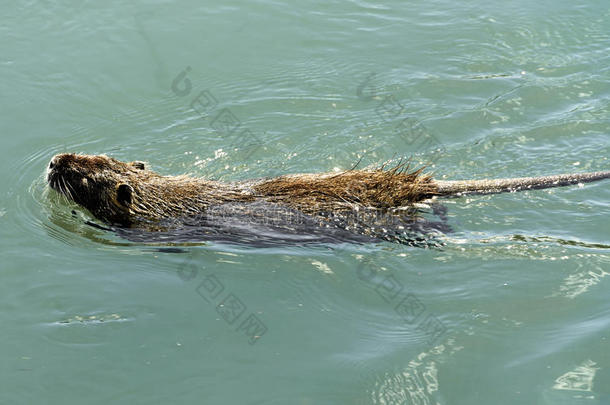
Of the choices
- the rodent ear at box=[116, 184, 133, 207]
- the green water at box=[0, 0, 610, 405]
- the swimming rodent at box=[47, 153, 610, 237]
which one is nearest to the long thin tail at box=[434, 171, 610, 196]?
the swimming rodent at box=[47, 153, 610, 237]

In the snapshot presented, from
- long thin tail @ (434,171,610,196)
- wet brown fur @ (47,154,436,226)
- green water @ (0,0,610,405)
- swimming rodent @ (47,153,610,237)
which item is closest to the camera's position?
green water @ (0,0,610,405)

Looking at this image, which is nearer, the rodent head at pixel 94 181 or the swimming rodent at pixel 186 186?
the swimming rodent at pixel 186 186

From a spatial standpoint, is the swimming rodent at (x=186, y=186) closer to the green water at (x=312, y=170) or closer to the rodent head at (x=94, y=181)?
the rodent head at (x=94, y=181)

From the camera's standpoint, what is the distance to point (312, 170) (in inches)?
314

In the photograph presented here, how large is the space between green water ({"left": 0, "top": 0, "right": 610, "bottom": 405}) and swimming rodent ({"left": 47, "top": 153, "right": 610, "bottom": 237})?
1.14 ft

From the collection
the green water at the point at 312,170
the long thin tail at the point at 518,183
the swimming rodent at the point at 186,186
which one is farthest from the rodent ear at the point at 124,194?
the long thin tail at the point at 518,183

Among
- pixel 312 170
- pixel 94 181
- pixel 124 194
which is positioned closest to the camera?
pixel 124 194

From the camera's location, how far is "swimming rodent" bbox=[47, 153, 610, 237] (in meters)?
6.50

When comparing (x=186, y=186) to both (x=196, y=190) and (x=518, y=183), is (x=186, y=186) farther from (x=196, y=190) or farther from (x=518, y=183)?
(x=518, y=183)

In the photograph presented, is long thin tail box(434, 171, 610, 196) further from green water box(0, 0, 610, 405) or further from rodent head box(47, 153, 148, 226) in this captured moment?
rodent head box(47, 153, 148, 226)

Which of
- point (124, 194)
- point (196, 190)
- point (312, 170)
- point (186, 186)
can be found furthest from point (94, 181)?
point (312, 170)

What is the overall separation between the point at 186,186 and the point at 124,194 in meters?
0.63

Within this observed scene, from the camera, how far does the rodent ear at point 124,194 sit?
659cm

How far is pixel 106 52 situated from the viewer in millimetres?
9539
